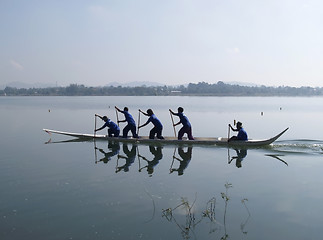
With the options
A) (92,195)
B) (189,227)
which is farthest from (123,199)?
(189,227)

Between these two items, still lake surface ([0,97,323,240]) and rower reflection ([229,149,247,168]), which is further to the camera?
rower reflection ([229,149,247,168])

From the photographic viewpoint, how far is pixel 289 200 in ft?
31.3

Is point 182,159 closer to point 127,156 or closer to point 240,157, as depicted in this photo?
point 127,156

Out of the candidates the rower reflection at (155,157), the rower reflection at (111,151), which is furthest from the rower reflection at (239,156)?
the rower reflection at (111,151)

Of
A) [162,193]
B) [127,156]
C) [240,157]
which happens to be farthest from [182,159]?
[162,193]

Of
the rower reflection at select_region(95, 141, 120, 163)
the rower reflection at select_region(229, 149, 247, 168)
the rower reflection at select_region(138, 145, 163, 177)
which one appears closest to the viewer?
the rower reflection at select_region(138, 145, 163, 177)

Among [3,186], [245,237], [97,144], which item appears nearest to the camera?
[245,237]

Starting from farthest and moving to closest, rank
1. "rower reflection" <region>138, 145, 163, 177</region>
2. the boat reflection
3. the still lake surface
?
the boat reflection, "rower reflection" <region>138, 145, 163, 177</region>, the still lake surface

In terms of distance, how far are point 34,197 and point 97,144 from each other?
950 centimetres

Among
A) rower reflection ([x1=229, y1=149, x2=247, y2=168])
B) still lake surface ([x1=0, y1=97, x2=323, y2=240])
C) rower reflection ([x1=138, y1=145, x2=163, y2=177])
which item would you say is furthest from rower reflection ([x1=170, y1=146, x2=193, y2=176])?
rower reflection ([x1=229, y1=149, x2=247, y2=168])

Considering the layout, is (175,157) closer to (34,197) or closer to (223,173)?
(223,173)

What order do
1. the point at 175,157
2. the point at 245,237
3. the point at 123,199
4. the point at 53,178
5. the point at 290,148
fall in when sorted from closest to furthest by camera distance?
the point at 245,237 < the point at 123,199 < the point at 53,178 < the point at 175,157 < the point at 290,148

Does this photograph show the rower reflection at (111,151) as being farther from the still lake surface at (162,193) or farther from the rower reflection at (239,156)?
the rower reflection at (239,156)

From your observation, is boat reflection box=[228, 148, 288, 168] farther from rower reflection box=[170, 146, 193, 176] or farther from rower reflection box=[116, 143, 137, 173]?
rower reflection box=[116, 143, 137, 173]
